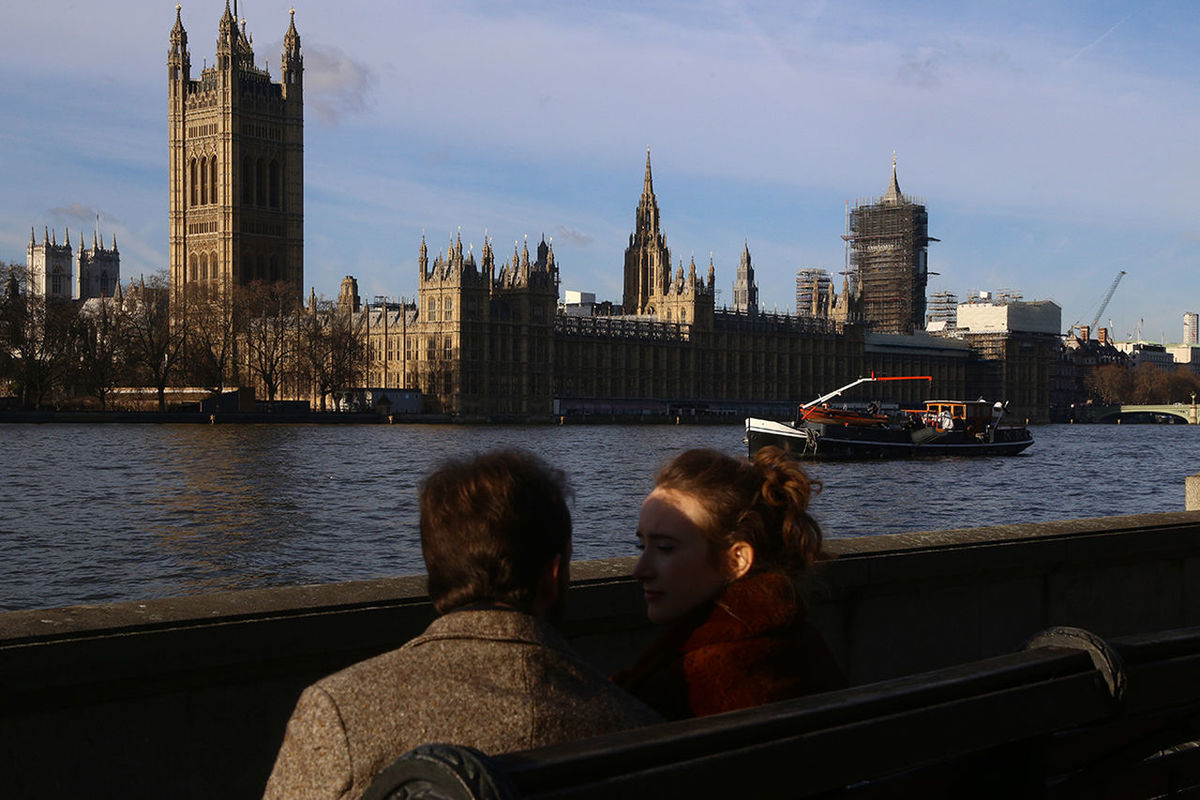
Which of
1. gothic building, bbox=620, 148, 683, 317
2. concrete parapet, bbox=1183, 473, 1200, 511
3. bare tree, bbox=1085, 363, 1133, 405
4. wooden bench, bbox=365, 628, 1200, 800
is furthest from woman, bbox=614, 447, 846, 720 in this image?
bare tree, bbox=1085, 363, 1133, 405

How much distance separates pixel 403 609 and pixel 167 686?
66cm

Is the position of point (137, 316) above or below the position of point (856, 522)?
above

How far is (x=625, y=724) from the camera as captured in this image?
7.05ft

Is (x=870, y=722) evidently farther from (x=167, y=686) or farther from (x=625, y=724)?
(x=167, y=686)

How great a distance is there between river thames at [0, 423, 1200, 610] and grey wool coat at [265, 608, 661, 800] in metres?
0.38

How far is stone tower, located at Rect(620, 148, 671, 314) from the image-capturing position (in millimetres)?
117069

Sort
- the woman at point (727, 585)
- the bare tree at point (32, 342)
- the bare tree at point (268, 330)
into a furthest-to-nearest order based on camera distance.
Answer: the bare tree at point (268, 330) → the bare tree at point (32, 342) → the woman at point (727, 585)

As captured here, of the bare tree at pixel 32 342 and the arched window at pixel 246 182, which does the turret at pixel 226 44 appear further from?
the bare tree at pixel 32 342

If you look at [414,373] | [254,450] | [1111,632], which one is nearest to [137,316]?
[414,373]

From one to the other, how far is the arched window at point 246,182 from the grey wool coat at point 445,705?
103 meters

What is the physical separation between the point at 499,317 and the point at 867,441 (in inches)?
1896

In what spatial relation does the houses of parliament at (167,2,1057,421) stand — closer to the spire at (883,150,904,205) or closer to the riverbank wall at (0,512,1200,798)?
the spire at (883,150,904,205)

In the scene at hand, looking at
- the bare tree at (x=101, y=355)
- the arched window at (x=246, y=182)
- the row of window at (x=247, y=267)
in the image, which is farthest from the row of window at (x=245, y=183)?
the bare tree at (x=101, y=355)

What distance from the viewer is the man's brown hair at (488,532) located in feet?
7.17
